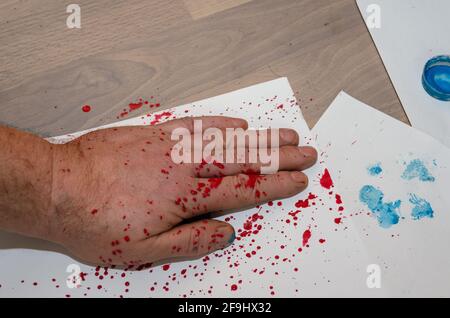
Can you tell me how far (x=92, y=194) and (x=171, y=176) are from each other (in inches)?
5.3

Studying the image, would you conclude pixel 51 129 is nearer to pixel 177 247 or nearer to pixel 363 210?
pixel 177 247

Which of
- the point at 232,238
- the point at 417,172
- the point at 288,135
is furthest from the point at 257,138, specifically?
the point at 417,172

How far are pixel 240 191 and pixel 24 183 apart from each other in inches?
14.3

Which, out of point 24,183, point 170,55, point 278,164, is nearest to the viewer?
point 24,183

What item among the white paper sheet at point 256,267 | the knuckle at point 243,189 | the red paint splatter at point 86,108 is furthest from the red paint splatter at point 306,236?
the red paint splatter at point 86,108

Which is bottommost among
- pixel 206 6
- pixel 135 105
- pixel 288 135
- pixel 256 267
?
pixel 256 267

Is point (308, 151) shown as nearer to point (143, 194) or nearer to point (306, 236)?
point (306, 236)

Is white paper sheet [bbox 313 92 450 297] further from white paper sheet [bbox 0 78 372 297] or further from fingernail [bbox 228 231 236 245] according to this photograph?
fingernail [bbox 228 231 236 245]

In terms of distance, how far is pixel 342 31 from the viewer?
3.32 ft

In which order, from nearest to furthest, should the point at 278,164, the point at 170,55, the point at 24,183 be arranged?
the point at 24,183 → the point at 278,164 → the point at 170,55

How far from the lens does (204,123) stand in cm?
93

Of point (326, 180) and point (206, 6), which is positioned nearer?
point (326, 180)

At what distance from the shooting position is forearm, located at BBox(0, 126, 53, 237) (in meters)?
0.80

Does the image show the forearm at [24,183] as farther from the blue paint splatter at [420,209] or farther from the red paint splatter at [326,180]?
the blue paint splatter at [420,209]
